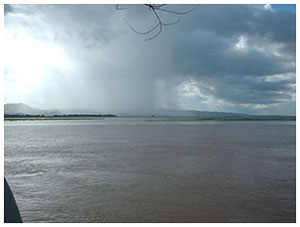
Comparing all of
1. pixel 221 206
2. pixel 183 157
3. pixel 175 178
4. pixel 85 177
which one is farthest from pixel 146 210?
pixel 183 157


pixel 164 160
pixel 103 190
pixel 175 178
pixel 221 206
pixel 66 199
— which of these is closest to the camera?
pixel 221 206

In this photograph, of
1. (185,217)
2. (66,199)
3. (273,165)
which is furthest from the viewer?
(273,165)

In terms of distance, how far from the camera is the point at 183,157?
14.5 meters

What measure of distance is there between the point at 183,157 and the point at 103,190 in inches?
257

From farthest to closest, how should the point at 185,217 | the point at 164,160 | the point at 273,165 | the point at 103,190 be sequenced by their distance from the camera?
1. the point at 164,160
2. the point at 273,165
3. the point at 103,190
4. the point at 185,217

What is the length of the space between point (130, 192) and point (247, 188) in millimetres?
3598

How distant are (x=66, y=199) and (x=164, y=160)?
21.0 feet

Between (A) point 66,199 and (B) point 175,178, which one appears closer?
(A) point 66,199

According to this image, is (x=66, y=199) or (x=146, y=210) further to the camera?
(x=66, y=199)

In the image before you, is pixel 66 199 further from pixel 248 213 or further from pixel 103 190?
pixel 248 213

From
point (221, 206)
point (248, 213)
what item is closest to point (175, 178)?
point (221, 206)

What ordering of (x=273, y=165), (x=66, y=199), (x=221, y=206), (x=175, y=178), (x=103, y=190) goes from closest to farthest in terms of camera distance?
(x=221, y=206), (x=66, y=199), (x=103, y=190), (x=175, y=178), (x=273, y=165)

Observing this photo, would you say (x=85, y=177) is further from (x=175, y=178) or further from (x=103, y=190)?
(x=175, y=178)

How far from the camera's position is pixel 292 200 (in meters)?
7.96
